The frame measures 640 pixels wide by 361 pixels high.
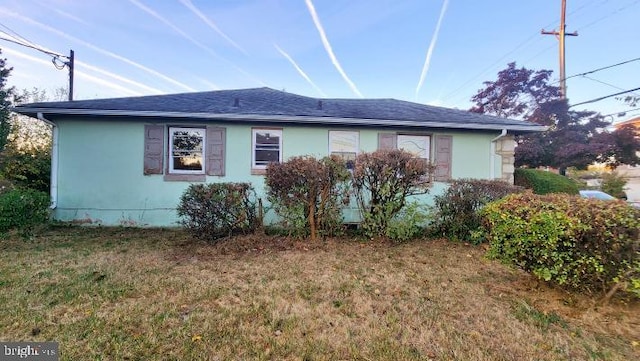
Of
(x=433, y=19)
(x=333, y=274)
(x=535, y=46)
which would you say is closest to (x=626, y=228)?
(x=333, y=274)

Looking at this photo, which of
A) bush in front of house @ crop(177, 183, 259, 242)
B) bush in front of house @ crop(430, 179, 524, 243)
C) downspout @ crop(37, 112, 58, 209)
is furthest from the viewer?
downspout @ crop(37, 112, 58, 209)

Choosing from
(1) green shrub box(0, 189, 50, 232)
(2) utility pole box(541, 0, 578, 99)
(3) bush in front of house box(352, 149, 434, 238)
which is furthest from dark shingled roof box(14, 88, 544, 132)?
(2) utility pole box(541, 0, 578, 99)

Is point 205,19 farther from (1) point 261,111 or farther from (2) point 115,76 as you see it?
(2) point 115,76

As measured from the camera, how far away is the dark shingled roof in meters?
6.60

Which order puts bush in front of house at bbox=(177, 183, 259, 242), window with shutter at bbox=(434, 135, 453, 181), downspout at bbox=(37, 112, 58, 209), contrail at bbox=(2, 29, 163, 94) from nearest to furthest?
bush in front of house at bbox=(177, 183, 259, 242), downspout at bbox=(37, 112, 58, 209), window with shutter at bbox=(434, 135, 453, 181), contrail at bbox=(2, 29, 163, 94)

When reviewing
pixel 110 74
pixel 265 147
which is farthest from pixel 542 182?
pixel 110 74

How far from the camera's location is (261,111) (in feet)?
23.5

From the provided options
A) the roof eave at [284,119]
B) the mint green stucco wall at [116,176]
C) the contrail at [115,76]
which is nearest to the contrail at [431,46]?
the roof eave at [284,119]

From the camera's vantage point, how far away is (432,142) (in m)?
7.79

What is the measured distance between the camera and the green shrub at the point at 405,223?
5341 millimetres

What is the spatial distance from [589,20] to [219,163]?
59.8 feet

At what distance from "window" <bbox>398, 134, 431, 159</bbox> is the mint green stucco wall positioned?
400cm

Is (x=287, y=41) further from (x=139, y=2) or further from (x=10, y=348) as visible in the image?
(x=10, y=348)

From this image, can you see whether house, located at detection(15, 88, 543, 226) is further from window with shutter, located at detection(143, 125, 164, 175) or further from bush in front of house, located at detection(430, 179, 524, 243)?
bush in front of house, located at detection(430, 179, 524, 243)
